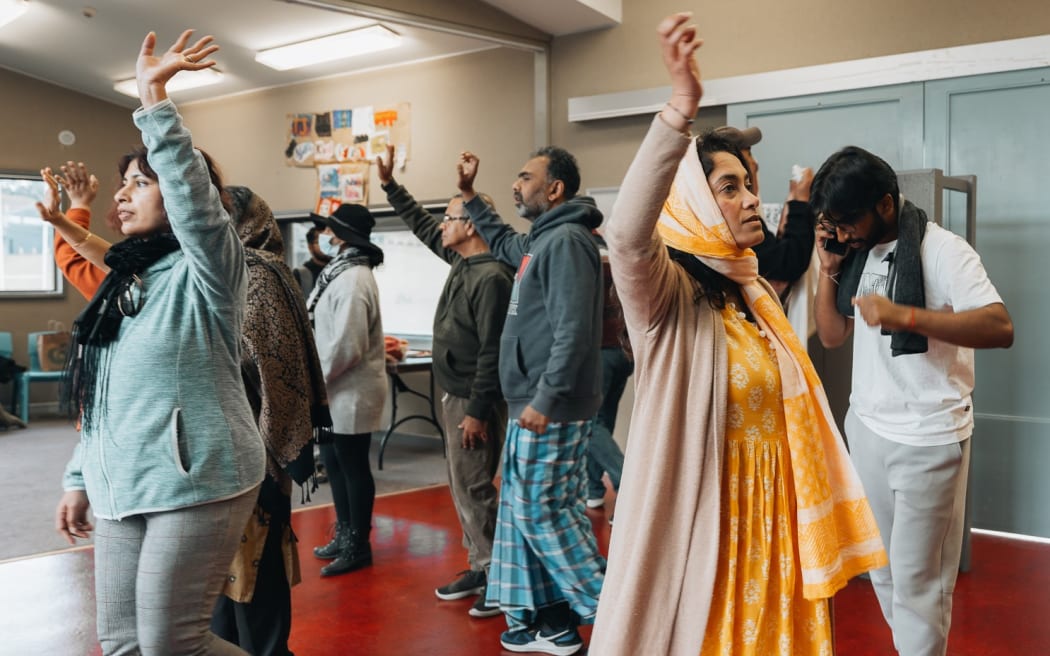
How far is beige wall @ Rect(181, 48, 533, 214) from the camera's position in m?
6.56

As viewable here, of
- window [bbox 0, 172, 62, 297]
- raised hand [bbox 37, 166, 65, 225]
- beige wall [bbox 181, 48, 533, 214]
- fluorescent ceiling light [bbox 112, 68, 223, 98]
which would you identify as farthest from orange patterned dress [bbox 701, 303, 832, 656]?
window [bbox 0, 172, 62, 297]

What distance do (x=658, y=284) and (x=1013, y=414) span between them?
384cm

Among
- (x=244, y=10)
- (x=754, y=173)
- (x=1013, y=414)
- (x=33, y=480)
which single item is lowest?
(x=33, y=480)

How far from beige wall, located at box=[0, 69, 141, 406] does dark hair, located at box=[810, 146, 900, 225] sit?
8429 millimetres

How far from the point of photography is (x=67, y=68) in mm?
8258

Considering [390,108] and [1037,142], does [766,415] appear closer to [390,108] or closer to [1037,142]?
[1037,142]

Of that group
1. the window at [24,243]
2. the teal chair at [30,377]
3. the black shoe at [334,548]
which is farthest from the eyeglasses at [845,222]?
the window at [24,243]

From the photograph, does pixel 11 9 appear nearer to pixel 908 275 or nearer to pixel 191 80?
pixel 191 80

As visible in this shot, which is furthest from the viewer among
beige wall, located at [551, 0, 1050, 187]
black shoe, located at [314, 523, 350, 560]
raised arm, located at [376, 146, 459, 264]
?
beige wall, located at [551, 0, 1050, 187]

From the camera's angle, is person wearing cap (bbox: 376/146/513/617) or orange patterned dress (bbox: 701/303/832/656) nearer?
orange patterned dress (bbox: 701/303/832/656)

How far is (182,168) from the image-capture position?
1646 millimetres

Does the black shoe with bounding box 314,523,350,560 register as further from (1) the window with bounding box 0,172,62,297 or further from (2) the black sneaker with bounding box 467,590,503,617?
(1) the window with bounding box 0,172,62,297

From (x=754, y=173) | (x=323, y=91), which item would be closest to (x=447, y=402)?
(x=754, y=173)

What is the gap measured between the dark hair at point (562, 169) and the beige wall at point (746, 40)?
2740 millimetres
